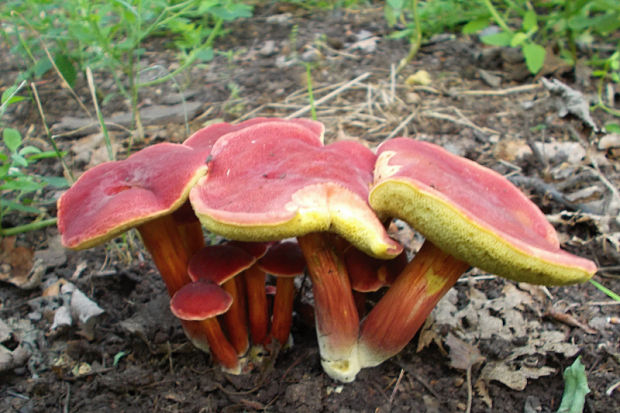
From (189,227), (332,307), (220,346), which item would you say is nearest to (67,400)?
(220,346)

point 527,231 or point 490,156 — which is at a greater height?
point 527,231

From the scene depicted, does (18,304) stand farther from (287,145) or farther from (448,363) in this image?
(448,363)

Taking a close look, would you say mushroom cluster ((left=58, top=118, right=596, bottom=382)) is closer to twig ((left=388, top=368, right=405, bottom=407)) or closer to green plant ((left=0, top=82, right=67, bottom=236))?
twig ((left=388, top=368, right=405, bottom=407))

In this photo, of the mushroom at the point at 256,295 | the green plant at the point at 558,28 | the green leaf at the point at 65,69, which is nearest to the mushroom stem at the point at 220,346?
the mushroom at the point at 256,295

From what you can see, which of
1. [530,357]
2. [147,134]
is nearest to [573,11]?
[530,357]

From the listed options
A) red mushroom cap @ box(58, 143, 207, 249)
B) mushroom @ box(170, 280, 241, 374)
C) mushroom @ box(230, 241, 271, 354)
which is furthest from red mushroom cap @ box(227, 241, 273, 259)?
red mushroom cap @ box(58, 143, 207, 249)

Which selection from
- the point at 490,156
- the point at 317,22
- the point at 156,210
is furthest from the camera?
the point at 317,22

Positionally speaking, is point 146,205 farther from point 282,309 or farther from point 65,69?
point 65,69
